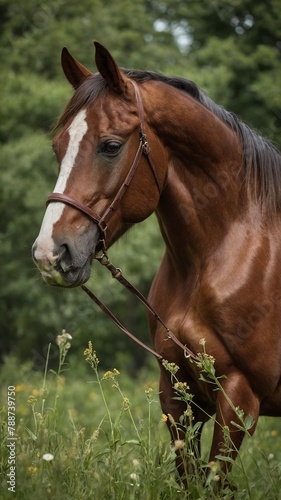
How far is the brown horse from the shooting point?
3391mm

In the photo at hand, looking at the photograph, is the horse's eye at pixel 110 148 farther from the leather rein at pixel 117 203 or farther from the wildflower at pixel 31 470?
the wildflower at pixel 31 470

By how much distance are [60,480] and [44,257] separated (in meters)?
1.00

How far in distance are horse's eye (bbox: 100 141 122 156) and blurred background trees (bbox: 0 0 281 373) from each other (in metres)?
6.70

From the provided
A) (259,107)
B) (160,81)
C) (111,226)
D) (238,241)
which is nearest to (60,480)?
(111,226)

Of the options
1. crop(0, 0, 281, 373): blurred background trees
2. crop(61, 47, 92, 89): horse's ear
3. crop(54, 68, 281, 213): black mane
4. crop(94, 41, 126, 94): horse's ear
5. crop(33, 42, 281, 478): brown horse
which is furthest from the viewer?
crop(0, 0, 281, 373): blurred background trees

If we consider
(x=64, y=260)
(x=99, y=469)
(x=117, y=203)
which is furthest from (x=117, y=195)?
(x=99, y=469)

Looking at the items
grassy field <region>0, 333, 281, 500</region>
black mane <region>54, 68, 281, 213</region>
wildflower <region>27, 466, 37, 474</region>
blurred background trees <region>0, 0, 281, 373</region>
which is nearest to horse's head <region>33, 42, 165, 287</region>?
black mane <region>54, 68, 281, 213</region>

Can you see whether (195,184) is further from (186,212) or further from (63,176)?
(63,176)

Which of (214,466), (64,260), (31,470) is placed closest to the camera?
(214,466)

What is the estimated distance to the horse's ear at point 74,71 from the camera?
12.3ft

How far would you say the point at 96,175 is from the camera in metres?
3.43

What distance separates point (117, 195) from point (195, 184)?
1.76ft

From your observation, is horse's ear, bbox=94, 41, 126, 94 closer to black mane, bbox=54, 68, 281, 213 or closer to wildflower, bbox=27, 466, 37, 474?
black mane, bbox=54, 68, 281, 213

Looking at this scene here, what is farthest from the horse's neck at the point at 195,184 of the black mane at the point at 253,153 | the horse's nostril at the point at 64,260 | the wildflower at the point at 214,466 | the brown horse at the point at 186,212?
the wildflower at the point at 214,466
